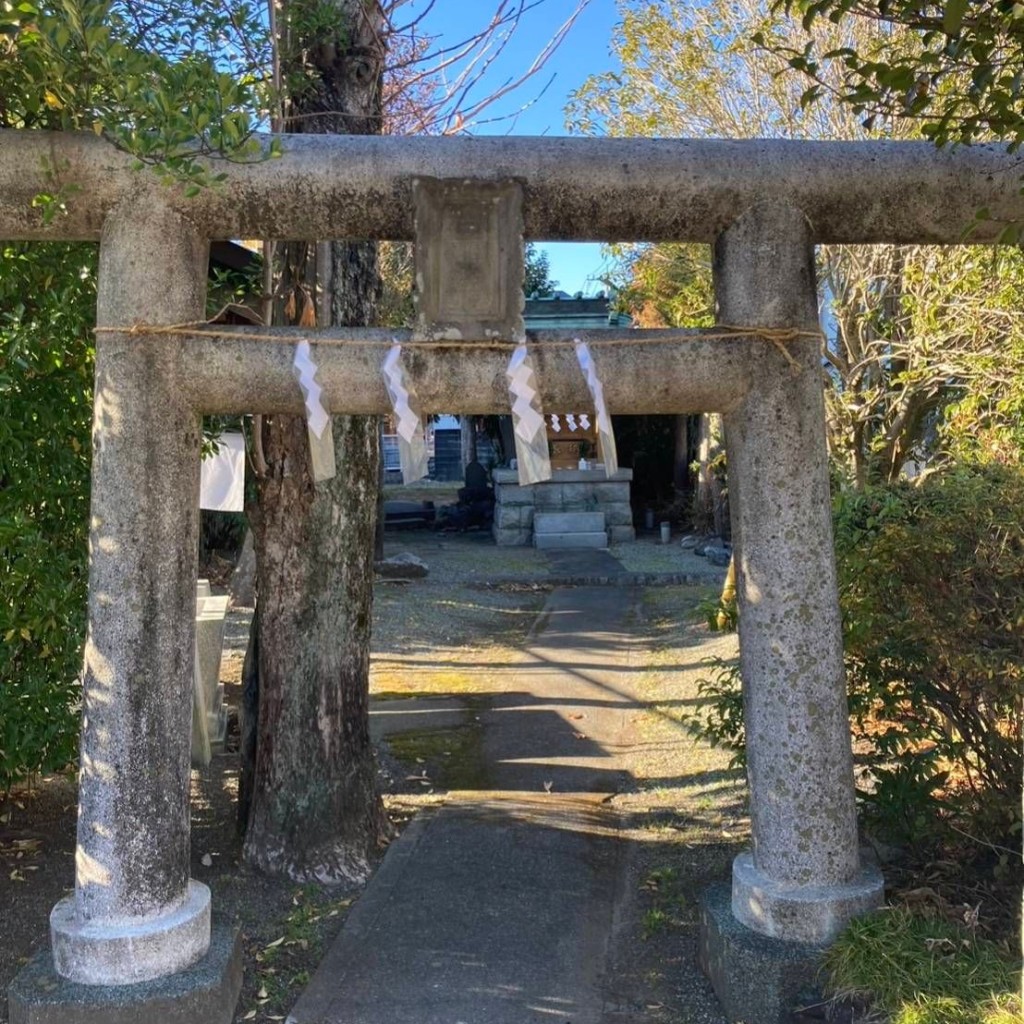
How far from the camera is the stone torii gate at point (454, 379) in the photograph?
10.0ft

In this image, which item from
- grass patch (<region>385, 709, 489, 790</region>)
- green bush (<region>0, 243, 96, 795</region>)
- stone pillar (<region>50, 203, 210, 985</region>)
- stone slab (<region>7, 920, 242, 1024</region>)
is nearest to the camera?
stone slab (<region>7, 920, 242, 1024</region>)

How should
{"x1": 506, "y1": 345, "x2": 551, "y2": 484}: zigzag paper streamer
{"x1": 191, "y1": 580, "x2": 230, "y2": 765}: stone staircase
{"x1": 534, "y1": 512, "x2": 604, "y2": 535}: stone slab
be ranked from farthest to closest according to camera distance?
1. {"x1": 534, "y1": 512, "x2": 604, "y2": 535}: stone slab
2. {"x1": 191, "y1": 580, "x2": 230, "y2": 765}: stone staircase
3. {"x1": 506, "y1": 345, "x2": 551, "y2": 484}: zigzag paper streamer

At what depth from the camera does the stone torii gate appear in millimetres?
3049

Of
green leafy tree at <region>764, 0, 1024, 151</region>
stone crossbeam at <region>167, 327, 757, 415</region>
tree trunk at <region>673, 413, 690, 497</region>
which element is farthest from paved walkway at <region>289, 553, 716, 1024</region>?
tree trunk at <region>673, 413, 690, 497</region>

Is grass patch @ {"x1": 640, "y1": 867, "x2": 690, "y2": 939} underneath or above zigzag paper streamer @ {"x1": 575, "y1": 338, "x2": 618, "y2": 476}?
underneath

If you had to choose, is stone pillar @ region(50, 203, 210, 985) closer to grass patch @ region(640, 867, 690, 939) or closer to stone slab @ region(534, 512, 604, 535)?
grass patch @ region(640, 867, 690, 939)

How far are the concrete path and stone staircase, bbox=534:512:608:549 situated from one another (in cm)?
1123

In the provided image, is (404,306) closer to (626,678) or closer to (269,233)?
(626,678)

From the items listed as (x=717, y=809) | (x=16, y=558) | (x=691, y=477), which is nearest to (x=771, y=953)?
(x=717, y=809)

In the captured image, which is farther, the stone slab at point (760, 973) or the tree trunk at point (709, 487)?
the tree trunk at point (709, 487)

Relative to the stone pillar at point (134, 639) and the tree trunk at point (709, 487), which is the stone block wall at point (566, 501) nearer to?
the tree trunk at point (709, 487)

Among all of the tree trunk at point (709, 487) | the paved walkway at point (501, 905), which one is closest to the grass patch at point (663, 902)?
the paved walkway at point (501, 905)

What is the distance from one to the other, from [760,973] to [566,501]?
52.6 feet

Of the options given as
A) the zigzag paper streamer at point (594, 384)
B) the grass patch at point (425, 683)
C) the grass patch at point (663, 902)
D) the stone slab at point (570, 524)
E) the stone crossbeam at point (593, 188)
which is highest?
the stone crossbeam at point (593, 188)
